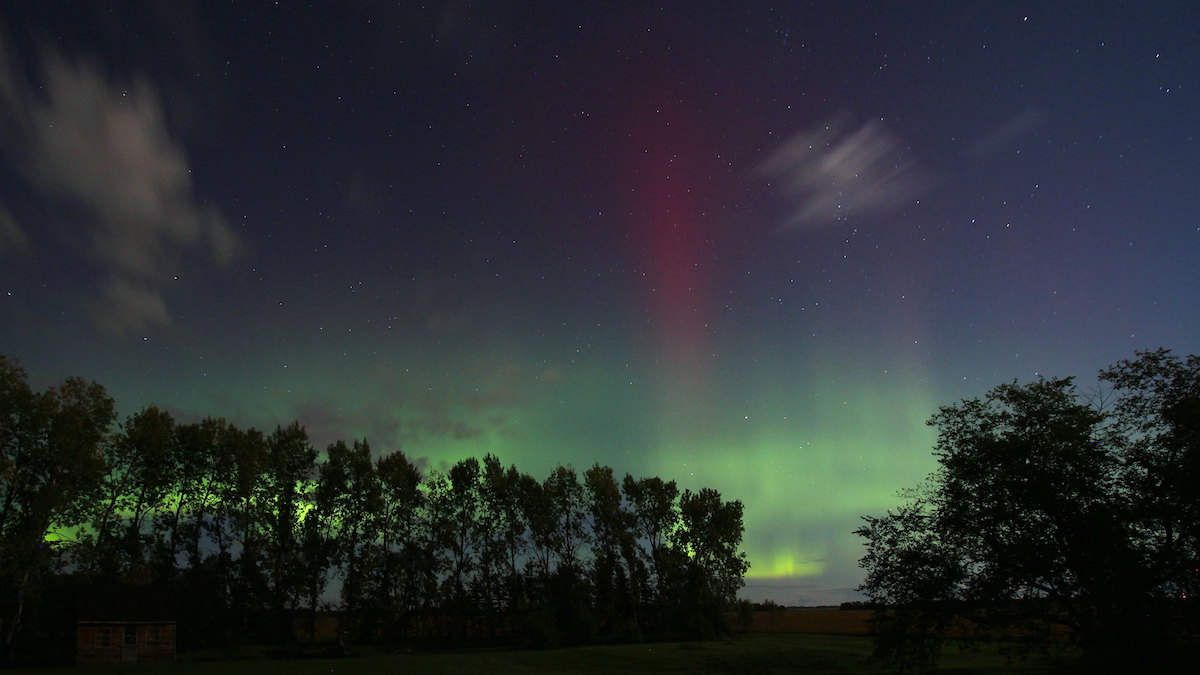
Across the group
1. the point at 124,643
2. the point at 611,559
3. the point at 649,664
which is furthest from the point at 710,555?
the point at 124,643

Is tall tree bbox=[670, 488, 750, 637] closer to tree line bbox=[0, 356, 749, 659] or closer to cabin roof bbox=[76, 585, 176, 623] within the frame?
tree line bbox=[0, 356, 749, 659]

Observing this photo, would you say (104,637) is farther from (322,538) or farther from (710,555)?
(710,555)

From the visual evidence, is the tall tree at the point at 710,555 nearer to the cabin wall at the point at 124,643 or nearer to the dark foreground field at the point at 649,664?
the dark foreground field at the point at 649,664

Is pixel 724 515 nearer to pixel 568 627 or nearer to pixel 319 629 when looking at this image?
pixel 568 627

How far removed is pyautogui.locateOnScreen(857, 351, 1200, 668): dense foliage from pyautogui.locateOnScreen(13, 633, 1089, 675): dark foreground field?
7.27 m

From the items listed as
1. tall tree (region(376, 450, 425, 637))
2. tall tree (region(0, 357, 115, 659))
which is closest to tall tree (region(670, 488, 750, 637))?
tall tree (region(376, 450, 425, 637))

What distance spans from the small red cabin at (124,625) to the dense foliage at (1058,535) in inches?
2169

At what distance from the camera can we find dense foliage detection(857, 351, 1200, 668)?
94.0ft

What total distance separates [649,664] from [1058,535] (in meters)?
30.5

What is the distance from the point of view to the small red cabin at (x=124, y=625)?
182 feet

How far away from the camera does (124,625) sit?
56.7m

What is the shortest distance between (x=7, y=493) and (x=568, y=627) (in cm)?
5210

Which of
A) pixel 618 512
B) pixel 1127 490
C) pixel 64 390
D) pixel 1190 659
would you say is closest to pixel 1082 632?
pixel 1190 659

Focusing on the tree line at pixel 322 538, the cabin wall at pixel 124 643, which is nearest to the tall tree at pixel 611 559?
the tree line at pixel 322 538
